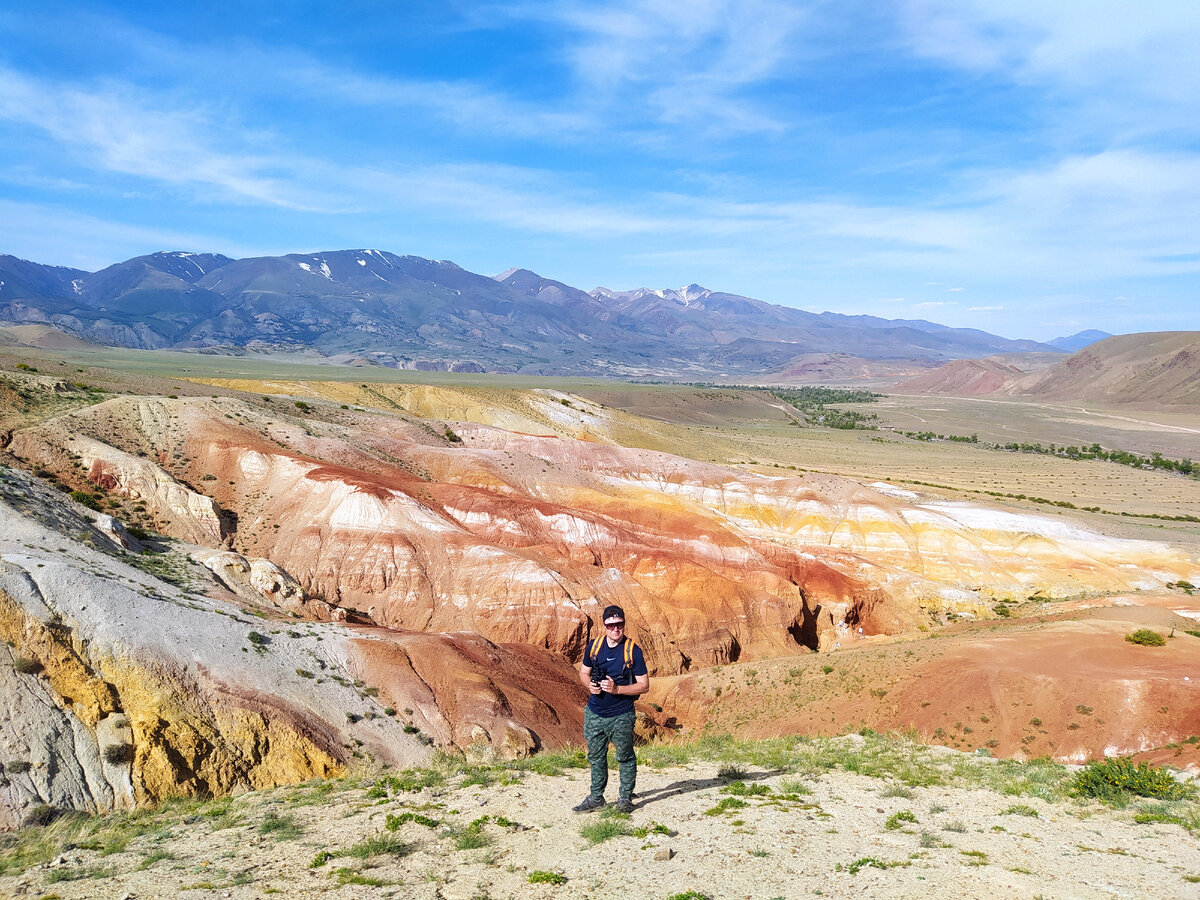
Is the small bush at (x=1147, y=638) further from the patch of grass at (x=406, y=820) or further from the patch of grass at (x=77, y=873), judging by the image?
the patch of grass at (x=77, y=873)

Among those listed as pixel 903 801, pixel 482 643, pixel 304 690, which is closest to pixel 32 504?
pixel 304 690

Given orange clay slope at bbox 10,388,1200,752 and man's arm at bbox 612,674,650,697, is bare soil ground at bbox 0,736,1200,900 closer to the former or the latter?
man's arm at bbox 612,674,650,697

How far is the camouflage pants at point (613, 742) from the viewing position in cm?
1038

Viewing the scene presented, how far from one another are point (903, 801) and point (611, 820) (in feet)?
17.5

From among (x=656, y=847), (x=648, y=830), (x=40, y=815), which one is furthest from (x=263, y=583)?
(x=656, y=847)

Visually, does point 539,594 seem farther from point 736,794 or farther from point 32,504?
point 736,794

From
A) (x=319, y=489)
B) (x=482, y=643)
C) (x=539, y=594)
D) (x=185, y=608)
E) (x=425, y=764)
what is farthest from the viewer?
(x=319, y=489)

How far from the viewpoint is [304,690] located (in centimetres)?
1986

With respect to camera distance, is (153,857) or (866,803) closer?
(153,857)

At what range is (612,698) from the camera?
34.1ft

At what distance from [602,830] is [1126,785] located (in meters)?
9.42

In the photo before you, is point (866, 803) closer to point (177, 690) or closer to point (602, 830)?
point (602, 830)

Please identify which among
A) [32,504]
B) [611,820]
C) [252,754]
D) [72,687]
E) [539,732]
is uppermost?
[32,504]

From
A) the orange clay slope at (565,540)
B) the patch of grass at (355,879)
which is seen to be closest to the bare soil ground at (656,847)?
the patch of grass at (355,879)
